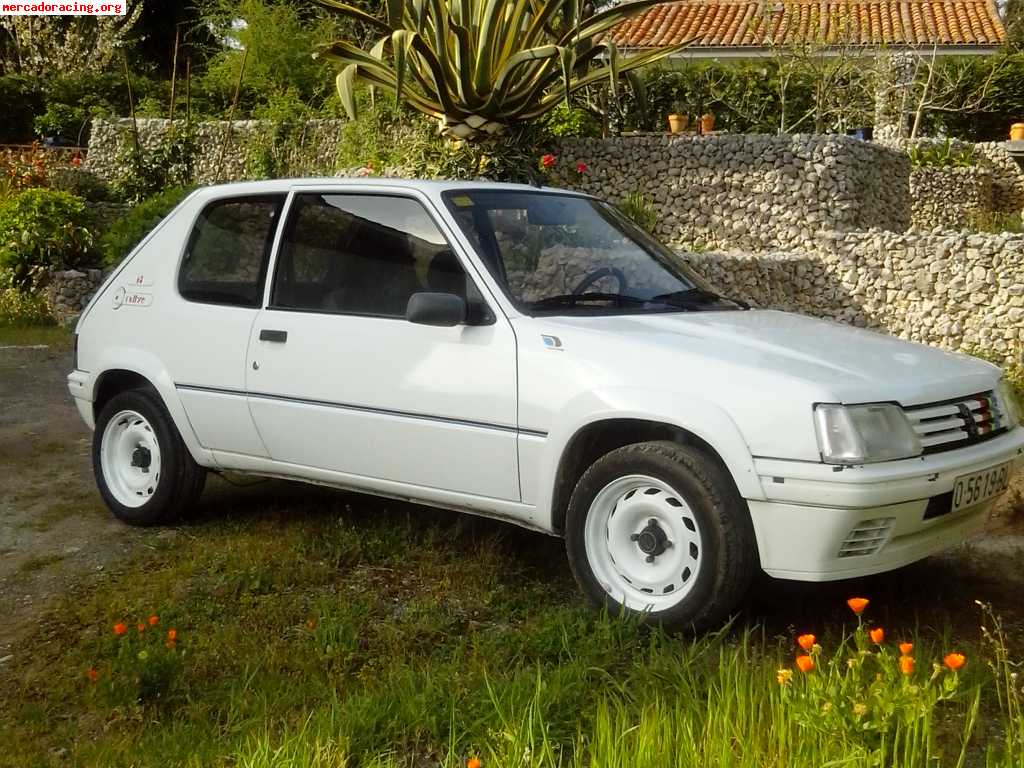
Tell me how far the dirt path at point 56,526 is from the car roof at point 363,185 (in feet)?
5.52

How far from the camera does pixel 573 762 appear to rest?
314 cm

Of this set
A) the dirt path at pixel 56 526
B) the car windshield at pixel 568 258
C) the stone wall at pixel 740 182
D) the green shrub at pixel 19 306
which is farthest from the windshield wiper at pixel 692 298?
the green shrub at pixel 19 306

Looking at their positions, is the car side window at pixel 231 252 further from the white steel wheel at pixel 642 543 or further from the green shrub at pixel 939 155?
the green shrub at pixel 939 155

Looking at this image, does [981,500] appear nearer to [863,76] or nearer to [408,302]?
[408,302]

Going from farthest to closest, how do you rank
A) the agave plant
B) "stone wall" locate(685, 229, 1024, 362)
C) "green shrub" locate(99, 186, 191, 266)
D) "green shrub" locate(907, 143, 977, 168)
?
"green shrub" locate(907, 143, 977, 168)
"green shrub" locate(99, 186, 191, 266)
the agave plant
"stone wall" locate(685, 229, 1024, 362)

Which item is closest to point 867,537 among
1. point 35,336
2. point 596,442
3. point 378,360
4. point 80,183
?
point 596,442

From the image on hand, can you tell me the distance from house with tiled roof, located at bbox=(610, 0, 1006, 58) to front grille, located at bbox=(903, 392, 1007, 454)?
70.4ft

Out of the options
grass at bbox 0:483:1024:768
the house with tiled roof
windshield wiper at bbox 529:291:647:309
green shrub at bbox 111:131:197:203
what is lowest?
grass at bbox 0:483:1024:768

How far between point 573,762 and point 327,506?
130 inches

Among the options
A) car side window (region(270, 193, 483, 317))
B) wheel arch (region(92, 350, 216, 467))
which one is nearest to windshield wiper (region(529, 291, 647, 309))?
car side window (region(270, 193, 483, 317))

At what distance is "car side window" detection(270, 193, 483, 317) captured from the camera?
4.86 metres

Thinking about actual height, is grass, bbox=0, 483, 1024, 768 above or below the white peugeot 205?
below

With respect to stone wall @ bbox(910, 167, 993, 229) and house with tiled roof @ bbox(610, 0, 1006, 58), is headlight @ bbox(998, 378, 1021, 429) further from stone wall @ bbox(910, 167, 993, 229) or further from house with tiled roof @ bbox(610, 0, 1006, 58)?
house with tiled roof @ bbox(610, 0, 1006, 58)

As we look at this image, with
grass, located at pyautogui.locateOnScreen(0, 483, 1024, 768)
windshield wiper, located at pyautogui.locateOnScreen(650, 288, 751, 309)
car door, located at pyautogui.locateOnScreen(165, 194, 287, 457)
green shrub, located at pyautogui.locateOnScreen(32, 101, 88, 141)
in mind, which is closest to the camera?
grass, located at pyautogui.locateOnScreen(0, 483, 1024, 768)
